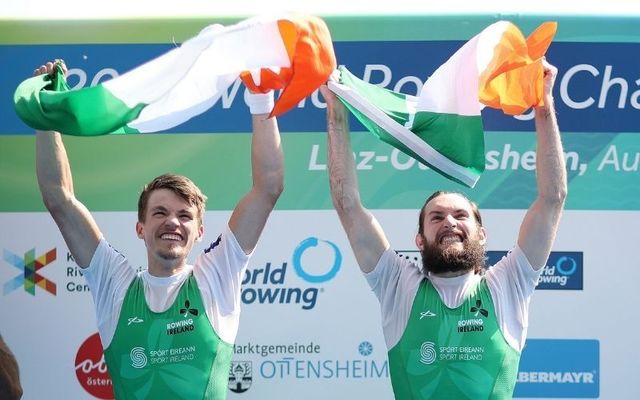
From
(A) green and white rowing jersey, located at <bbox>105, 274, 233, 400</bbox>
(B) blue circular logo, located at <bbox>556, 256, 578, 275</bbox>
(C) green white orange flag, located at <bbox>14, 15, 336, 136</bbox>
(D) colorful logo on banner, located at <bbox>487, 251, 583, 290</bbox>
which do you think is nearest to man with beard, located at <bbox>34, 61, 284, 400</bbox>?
(A) green and white rowing jersey, located at <bbox>105, 274, 233, 400</bbox>

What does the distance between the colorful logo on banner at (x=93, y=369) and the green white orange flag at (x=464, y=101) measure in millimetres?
1779

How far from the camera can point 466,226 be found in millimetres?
4438

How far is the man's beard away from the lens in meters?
4.35

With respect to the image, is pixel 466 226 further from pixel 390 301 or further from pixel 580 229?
pixel 580 229

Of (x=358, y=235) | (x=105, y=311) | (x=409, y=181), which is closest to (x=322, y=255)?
(x=409, y=181)

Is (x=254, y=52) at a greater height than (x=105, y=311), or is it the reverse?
(x=254, y=52)

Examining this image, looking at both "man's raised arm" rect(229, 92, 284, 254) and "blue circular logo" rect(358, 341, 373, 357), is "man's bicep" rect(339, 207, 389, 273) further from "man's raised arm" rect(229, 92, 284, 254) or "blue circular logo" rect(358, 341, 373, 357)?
"blue circular logo" rect(358, 341, 373, 357)

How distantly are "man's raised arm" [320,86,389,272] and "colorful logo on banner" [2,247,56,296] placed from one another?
1622mm

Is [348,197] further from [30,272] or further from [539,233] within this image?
[30,272]

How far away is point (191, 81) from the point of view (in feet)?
14.1

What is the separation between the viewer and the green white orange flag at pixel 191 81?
421 cm

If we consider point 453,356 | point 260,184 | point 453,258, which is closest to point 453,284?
point 453,258

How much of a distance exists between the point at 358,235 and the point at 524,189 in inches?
49.0

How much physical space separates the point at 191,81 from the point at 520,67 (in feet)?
4.18
